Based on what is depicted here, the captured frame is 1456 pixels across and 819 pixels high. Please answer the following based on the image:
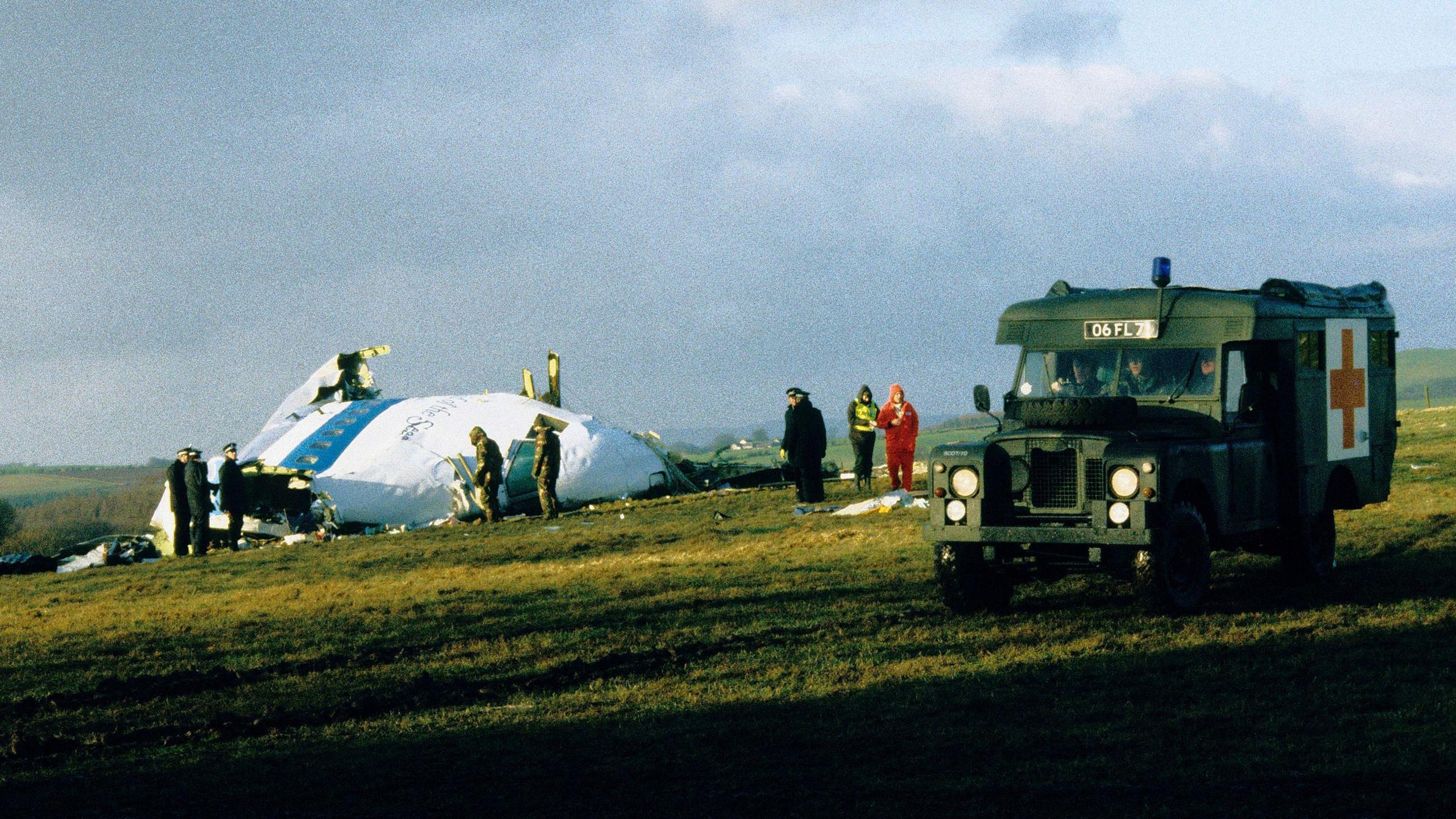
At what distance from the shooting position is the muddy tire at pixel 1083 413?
11117mm

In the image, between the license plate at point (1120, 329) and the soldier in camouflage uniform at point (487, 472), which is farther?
the soldier in camouflage uniform at point (487, 472)

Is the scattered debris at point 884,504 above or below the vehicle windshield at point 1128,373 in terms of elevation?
below

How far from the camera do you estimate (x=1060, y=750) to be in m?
7.20

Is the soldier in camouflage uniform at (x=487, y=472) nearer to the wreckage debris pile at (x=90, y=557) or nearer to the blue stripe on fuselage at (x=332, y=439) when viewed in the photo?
the blue stripe on fuselage at (x=332, y=439)

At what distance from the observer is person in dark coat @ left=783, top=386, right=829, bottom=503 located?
2348 centimetres

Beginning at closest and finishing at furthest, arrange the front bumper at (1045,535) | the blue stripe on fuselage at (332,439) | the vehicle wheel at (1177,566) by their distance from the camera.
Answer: the front bumper at (1045,535)
the vehicle wheel at (1177,566)
the blue stripe on fuselage at (332,439)

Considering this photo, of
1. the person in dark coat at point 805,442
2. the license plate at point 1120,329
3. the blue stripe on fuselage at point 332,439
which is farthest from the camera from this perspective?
the blue stripe on fuselage at point 332,439

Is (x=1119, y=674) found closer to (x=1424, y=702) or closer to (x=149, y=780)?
(x=1424, y=702)

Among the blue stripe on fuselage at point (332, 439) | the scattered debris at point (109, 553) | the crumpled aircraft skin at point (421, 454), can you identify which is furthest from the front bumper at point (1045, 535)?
the blue stripe on fuselage at point (332, 439)

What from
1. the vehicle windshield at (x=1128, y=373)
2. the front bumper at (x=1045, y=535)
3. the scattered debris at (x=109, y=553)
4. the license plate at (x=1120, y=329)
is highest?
the license plate at (x=1120, y=329)

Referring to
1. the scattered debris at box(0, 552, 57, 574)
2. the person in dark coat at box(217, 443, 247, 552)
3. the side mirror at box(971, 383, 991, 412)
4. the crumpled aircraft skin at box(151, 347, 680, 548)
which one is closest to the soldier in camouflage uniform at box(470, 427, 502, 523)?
the crumpled aircraft skin at box(151, 347, 680, 548)

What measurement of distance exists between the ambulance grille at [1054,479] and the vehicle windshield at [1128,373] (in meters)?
0.91

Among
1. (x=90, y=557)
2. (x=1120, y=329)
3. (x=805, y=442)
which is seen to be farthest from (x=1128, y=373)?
(x=90, y=557)

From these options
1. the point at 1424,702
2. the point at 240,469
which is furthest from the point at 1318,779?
the point at 240,469
